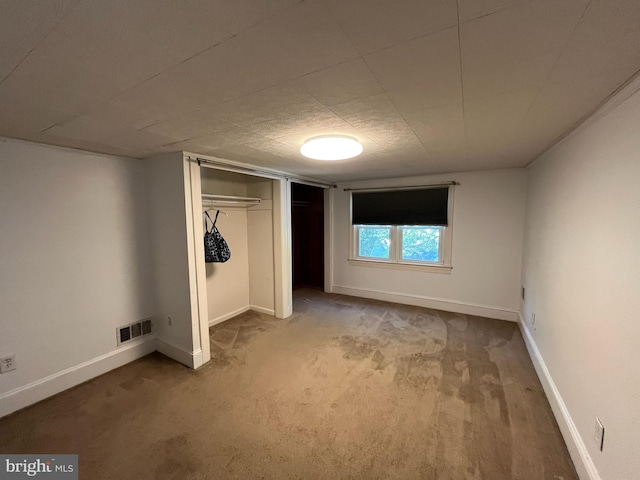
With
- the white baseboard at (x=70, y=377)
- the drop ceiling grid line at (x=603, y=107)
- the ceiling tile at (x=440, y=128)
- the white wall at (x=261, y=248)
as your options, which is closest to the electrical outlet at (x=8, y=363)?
the white baseboard at (x=70, y=377)

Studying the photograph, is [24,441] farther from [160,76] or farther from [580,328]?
[580,328]

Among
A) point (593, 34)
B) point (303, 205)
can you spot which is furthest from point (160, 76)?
point (303, 205)

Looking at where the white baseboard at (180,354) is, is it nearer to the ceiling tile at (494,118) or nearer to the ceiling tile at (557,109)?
the ceiling tile at (494,118)

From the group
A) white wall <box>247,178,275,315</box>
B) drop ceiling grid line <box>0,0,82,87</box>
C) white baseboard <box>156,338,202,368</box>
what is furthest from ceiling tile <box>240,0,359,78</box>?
white wall <box>247,178,275,315</box>

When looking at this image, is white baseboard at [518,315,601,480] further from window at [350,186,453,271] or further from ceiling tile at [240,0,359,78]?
ceiling tile at [240,0,359,78]

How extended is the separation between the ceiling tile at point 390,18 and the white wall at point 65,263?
2732mm

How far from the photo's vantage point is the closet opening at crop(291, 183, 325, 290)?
17.8ft

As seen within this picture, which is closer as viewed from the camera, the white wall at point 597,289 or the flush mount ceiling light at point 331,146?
the white wall at point 597,289

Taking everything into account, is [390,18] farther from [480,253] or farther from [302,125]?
[480,253]

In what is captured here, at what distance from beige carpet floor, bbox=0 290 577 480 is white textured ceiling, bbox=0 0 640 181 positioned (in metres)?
2.07

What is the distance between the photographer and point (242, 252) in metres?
4.02

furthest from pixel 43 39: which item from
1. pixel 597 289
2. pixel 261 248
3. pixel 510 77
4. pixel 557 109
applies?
pixel 261 248

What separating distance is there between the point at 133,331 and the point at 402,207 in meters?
3.90

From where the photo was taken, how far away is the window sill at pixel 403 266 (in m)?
4.07
